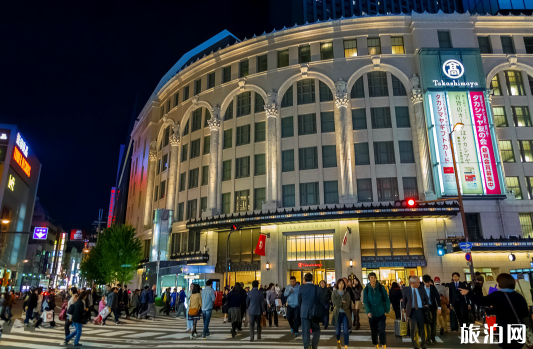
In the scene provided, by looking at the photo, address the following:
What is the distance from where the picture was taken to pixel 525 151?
3341cm

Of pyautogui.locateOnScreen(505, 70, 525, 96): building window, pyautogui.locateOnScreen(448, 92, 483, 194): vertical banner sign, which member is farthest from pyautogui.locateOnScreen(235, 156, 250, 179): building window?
pyautogui.locateOnScreen(505, 70, 525, 96): building window

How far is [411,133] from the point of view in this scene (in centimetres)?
3428

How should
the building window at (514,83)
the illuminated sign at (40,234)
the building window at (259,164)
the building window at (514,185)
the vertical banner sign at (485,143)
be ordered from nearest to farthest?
the vertical banner sign at (485,143)
the building window at (514,185)
the building window at (514,83)
the building window at (259,164)
the illuminated sign at (40,234)

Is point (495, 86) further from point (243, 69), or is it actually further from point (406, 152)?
point (243, 69)

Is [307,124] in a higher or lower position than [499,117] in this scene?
higher

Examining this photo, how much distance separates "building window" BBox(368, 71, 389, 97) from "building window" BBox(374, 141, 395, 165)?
5.15 metres

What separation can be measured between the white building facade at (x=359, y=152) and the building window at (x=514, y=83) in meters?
0.12

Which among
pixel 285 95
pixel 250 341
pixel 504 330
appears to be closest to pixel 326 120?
pixel 285 95

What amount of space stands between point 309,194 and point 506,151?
59.0 ft

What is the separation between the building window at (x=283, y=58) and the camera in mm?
39594

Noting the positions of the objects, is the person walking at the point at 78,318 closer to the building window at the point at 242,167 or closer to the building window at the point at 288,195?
the building window at the point at 288,195

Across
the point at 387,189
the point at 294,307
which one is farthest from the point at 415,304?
the point at 387,189

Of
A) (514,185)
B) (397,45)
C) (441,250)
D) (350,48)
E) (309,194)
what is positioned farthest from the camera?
(350,48)

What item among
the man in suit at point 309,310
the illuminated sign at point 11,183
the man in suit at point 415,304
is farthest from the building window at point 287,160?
the illuminated sign at point 11,183
